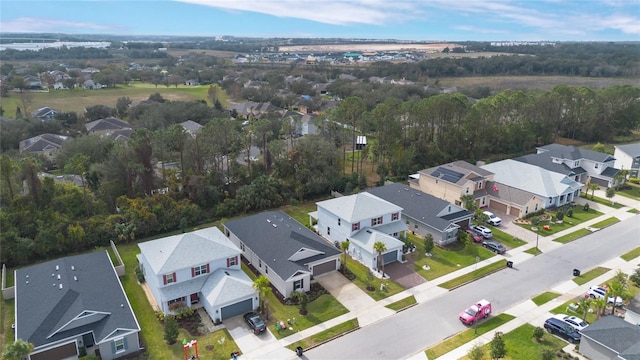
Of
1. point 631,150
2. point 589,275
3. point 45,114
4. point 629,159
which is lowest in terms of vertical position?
point 589,275

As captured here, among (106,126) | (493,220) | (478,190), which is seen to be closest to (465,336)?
(493,220)

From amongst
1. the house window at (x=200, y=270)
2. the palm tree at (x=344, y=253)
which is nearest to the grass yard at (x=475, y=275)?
the palm tree at (x=344, y=253)

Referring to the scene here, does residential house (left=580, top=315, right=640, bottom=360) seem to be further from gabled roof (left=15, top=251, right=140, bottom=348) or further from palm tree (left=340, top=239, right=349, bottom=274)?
gabled roof (left=15, top=251, right=140, bottom=348)

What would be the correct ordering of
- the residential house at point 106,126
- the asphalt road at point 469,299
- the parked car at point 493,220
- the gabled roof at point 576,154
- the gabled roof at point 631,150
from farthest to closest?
the residential house at point 106,126, the gabled roof at point 631,150, the gabled roof at point 576,154, the parked car at point 493,220, the asphalt road at point 469,299

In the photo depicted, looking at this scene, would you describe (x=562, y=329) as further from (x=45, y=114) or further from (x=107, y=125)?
(x=45, y=114)

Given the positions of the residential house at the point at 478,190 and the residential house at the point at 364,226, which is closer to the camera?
the residential house at the point at 364,226

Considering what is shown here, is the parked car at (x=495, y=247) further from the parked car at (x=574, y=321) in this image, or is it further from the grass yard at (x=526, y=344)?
the grass yard at (x=526, y=344)

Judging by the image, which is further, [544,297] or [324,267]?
[324,267]
